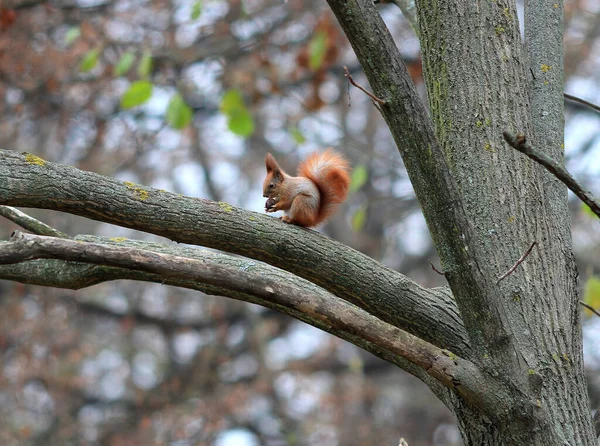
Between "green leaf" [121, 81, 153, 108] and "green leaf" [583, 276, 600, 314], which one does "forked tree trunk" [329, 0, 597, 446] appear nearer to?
"green leaf" [583, 276, 600, 314]

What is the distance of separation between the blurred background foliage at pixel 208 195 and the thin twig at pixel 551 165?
417cm

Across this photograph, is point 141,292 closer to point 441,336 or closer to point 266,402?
point 266,402

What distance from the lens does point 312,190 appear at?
3.62 metres

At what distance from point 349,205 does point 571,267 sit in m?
9.88

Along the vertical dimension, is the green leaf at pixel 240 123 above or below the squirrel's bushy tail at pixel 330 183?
above

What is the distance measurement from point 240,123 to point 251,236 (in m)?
3.60

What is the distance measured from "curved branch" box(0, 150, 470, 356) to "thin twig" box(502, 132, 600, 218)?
582 mm

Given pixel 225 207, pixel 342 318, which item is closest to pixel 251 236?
pixel 225 207

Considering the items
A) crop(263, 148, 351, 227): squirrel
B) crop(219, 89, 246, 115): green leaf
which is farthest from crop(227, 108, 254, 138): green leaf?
crop(263, 148, 351, 227): squirrel

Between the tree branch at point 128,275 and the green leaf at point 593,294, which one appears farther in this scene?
the green leaf at point 593,294

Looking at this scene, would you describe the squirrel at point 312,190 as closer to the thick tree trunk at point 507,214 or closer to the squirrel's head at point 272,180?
the squirrel's head at point 272,180

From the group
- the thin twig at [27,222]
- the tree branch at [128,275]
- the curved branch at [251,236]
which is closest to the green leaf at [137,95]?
the thin twig at [27,222]

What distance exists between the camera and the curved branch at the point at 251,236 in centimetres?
223

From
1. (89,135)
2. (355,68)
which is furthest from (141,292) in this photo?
(355,68)
